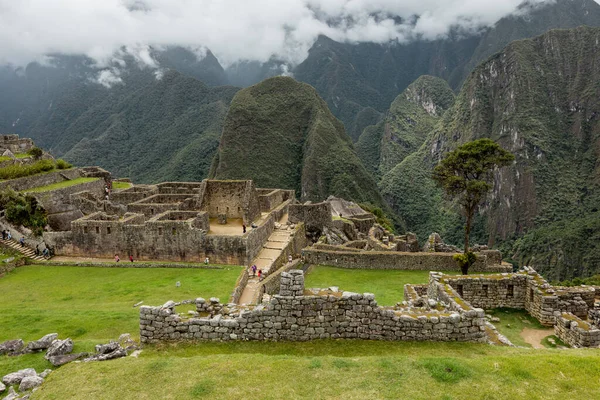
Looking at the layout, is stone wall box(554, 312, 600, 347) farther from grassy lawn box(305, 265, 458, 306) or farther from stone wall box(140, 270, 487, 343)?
grassy lawn box(305, 265, 458, 306)

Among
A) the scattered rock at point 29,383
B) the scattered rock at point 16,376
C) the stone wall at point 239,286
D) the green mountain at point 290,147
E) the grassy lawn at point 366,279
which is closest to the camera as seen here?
the scattered rock at point 29,383

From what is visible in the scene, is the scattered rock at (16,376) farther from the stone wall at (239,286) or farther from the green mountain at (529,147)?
the green mountain at (529,147)

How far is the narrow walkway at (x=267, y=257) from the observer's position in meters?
18.3

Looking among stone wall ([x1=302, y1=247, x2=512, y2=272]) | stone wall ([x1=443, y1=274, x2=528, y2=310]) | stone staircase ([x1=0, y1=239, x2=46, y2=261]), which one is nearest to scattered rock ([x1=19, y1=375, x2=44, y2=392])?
stone wall ([x1=443, y1=274, x2=528, y2=310])

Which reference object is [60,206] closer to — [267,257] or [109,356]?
[267,257]

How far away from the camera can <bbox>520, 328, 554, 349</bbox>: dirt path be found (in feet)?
31.5

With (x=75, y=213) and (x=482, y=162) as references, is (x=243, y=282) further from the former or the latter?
(x=75, y=213)

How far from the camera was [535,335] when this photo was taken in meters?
Result: 10.0

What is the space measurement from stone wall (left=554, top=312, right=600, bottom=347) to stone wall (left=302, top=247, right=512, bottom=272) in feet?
38.1

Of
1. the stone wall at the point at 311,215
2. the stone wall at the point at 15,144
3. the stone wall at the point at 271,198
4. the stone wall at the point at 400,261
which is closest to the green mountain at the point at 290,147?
the stone wall at the point at 15,144

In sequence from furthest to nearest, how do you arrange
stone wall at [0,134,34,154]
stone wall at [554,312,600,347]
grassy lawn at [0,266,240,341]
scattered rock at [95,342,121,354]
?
stone wall at [0,134,34,154], grassy lawn at [0,266,240,341], stone wall at [554,312,600,347], scattered rock at [95,342,121,354]

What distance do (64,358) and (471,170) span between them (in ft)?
58.8

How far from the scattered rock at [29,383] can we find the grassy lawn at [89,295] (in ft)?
10.9

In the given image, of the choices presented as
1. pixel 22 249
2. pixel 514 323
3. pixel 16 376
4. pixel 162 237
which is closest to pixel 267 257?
pixel 162 237
